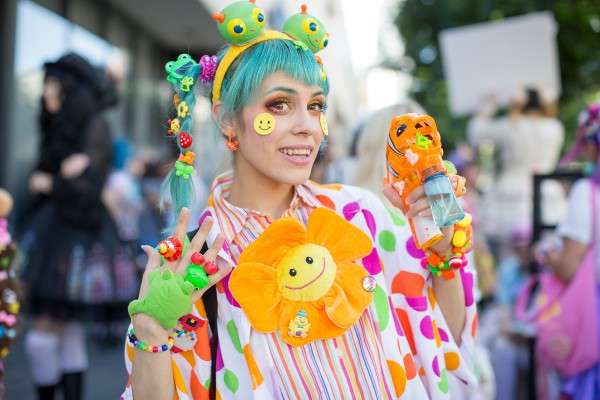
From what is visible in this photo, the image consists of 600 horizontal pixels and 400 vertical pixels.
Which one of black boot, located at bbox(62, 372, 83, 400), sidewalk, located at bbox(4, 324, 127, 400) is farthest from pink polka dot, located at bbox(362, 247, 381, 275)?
sidewalk, located at bbox(4, 324, 127, 400)

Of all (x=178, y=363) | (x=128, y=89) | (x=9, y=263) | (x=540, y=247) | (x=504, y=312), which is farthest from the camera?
(x=128, y=89)

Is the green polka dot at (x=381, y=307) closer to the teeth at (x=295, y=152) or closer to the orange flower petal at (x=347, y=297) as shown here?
the orange flower petal at (x=347, y=297)

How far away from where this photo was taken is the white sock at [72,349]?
11.7 feet

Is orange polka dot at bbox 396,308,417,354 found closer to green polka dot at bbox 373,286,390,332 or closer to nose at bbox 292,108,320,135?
green polka dot at bbox 373,286,390,332

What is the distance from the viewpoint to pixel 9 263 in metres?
2.33

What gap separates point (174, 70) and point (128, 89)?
8351mm

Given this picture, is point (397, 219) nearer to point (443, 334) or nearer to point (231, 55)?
point (443, 334)

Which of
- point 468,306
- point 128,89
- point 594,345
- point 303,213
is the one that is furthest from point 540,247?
point 128,89

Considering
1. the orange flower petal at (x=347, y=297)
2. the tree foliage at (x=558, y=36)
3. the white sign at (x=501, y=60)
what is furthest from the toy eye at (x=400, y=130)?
the tree foliage at (x=558, y=36)

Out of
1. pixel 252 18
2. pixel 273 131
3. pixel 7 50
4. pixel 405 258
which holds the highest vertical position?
pixel 7 50

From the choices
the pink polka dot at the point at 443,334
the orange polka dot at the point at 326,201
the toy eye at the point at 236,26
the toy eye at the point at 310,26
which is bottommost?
the pink polka dot at the point at 443,334

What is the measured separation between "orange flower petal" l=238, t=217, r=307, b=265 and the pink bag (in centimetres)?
196

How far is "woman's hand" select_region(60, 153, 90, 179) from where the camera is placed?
3764mm

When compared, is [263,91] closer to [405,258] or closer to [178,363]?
[405,258]
